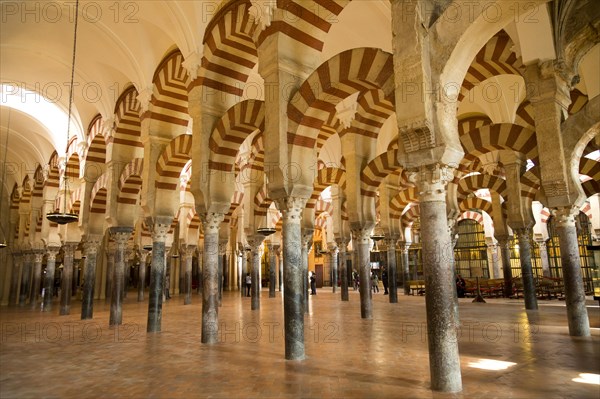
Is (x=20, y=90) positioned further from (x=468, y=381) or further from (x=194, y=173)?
(x=468, y=381)

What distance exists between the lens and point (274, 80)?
5.09 m

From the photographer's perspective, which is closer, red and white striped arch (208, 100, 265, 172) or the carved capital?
the carved capital

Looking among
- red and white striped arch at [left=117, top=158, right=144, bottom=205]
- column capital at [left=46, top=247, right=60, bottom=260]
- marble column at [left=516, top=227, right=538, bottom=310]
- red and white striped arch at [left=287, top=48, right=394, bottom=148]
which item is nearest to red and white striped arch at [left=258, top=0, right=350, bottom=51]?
Result: red and white striped arch at [left=287, top=48, right=394, bottom=148]

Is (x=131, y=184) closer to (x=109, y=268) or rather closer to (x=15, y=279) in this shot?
(x=109, y=268)

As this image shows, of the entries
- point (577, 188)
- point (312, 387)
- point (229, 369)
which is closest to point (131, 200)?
point (229, 369)

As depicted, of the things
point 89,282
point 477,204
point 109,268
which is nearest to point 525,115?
point 477,204

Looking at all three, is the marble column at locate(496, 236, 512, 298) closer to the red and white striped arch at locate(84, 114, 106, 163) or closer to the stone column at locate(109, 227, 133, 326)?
the stone column at locate(109, 227, 133, 326)

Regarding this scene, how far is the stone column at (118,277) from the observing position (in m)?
7.90

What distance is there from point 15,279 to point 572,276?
19.7 metres

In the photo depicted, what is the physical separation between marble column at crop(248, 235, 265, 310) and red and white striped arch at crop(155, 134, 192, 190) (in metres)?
3.82

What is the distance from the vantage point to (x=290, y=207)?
16.1 feet

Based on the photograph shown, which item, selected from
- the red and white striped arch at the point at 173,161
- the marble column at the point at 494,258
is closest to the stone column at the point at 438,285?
the red and white striped arch at the point at 173,161

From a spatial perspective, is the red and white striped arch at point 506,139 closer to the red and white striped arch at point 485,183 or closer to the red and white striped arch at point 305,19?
the red and white striped arch at point 485,183

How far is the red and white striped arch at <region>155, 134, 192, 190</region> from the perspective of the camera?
7176 mm
